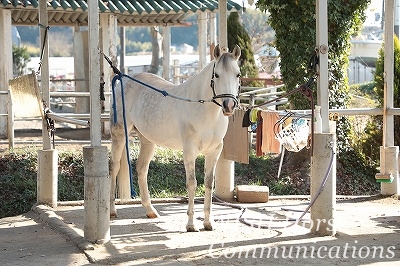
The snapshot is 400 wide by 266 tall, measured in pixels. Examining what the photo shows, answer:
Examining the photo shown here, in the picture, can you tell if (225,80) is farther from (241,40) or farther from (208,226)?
(241,40)

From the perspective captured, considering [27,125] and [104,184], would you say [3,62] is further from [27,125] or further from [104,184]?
[104,184]

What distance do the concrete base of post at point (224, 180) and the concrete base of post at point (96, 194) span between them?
3087mm

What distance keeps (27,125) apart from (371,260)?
14.5 metres

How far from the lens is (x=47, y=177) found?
10109 mm

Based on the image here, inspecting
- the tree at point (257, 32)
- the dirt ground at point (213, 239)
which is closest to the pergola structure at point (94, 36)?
the dirt ground at point (213, 239)

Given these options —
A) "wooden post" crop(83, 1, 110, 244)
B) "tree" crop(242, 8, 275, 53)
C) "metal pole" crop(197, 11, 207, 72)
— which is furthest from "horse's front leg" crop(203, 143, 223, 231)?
"tree" crop(242, 8, 275, 53)

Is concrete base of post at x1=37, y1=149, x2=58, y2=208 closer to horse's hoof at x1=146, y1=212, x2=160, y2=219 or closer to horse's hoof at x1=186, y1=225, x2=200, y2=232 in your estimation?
horse's hoof at x1=146, y1=212, x2=160, y2=219

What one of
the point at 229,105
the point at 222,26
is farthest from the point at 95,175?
the point at 222,26

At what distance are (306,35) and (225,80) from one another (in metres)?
6.19

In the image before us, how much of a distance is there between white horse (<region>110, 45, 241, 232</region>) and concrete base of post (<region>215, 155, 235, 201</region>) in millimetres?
1268

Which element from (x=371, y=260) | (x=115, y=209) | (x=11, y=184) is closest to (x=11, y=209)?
(x=11, y=184)

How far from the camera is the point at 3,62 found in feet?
52.2

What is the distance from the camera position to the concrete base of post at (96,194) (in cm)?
749

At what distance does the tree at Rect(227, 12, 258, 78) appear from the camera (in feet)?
72.3
